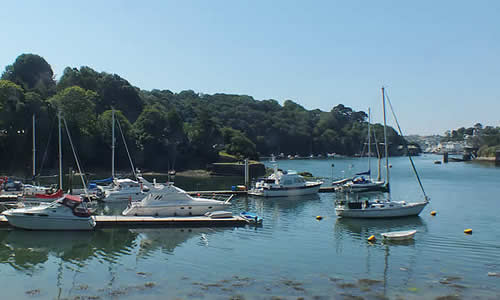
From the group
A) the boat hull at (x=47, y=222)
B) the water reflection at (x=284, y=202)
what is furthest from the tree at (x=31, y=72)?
the boat hull at (x=47, y=222)

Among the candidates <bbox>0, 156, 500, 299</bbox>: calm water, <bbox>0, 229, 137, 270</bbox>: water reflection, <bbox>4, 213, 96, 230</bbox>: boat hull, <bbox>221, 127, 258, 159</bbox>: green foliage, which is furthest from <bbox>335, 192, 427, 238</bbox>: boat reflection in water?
<bbox>221, 127, 258, 159</bbox>: green foliage

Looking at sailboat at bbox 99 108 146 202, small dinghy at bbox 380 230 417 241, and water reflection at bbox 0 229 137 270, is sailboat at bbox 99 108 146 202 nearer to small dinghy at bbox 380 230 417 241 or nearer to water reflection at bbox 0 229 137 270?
water reflection at bbox 0 229 137 270

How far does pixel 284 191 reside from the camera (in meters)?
53.8

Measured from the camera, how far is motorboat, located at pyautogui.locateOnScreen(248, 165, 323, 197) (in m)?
53.2

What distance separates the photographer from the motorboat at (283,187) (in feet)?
174

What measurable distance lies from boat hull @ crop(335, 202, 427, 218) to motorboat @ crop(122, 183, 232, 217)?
1096 centimetres

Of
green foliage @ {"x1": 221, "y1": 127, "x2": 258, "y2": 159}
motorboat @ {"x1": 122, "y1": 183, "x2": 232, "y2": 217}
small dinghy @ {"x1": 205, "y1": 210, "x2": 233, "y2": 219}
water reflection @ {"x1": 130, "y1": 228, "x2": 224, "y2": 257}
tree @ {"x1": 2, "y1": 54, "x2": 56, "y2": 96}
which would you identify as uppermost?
tree @ {"x1": 2, "y1": 54, "x2": 56, "y2": 96}

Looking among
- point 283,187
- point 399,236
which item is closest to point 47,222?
point 399,236

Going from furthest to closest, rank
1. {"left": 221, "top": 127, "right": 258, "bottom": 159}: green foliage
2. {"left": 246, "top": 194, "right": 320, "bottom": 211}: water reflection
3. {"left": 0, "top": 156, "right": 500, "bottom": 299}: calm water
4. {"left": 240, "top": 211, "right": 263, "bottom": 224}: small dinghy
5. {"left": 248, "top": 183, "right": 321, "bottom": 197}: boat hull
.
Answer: {"left": 221, "top": 127, "right": 258, "bottom": 159}: green foliage, {"left": 248, "top": 183, "right": 321, "bottom": 197}: boat hull, {"left": 246, "top": 194, "right": 320, "bottom": 211}: water reflection, {"left": 240, "top": 211, "right": 263, "bottom": 224}: small dinghy, {"left": 0, "top": 156, "right": 500, "bottom": 299}: calm water

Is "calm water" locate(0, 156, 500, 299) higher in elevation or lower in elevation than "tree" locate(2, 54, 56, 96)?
lower

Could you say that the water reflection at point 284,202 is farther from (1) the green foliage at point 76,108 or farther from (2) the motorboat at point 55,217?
(1) the green foliage at point 76,108

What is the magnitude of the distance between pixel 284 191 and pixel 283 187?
49 centimetres

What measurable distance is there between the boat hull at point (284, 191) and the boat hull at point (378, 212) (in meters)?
14.3

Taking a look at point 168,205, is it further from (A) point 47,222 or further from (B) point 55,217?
(A) point 47,222
